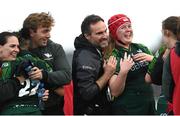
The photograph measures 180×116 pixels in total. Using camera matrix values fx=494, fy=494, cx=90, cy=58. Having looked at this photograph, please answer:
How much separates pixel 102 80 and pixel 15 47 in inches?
41.5

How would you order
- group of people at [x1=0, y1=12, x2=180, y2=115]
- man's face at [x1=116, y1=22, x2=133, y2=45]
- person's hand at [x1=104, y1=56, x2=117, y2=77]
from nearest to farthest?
group of people at [x1=0, y1=12, x2=180, y2=115] → person's hand at [x1=104, y1=56, x2=117, y2=77] → man's face at [x1=116, y1=22, x2=133, y2=45]

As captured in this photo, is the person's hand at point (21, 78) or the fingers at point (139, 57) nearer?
the person's hand at point (21, 78)

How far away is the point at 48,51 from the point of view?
555 cm

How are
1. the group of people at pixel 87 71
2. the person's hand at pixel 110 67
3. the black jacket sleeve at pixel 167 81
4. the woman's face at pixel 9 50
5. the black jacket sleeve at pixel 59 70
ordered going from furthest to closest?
the person's hand at pixel 110 67
the black jacket sleeve at pixel 59 70
the woman's face at pixel 9 50
the group of people at pixel 87 71
the black jacket sleeve at pixel 167 81

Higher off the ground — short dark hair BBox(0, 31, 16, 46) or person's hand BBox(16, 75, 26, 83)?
short dark hair BBox(0, 31, 16, 46)

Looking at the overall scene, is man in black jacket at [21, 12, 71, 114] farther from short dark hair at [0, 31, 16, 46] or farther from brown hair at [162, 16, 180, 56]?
brown hair at [162, 16, 180, 56]

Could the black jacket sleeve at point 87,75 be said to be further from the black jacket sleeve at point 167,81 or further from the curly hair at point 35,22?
the black jacket sleeve at point 167,81

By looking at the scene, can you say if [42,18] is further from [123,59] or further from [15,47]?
[123,59]

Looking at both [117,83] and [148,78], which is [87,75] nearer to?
[117,83]

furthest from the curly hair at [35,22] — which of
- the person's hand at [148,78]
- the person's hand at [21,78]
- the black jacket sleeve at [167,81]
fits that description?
the black jacket sleeve at [167,81]

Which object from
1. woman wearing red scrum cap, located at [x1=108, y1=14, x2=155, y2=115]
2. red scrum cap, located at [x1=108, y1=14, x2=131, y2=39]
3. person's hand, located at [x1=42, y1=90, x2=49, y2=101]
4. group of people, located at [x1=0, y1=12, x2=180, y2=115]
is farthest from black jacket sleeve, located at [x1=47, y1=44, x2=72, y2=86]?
red scrum cap, located at [x1=108, y1=14, x2=131, y2=39]

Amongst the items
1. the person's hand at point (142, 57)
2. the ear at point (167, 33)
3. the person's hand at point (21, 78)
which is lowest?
the person's hand at point (21, 78)

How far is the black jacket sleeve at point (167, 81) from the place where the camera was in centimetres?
488

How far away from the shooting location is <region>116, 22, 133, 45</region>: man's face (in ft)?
18.7
